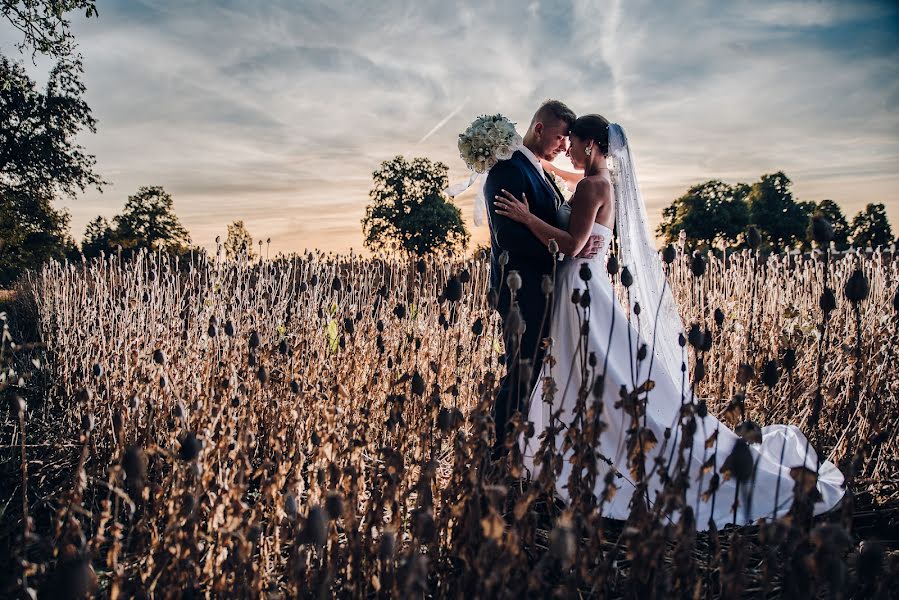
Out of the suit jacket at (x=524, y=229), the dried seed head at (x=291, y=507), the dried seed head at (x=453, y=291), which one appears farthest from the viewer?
the suit jacket at (x=524, y=229)

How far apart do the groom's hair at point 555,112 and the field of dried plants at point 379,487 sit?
4.01 feet

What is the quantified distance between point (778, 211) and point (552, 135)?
57141mm

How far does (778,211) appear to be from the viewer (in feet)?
172

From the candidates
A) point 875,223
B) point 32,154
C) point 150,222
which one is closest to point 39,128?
point 32,154

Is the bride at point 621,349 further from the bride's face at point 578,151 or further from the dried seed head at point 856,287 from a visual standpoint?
the dried seed head at point 856,287

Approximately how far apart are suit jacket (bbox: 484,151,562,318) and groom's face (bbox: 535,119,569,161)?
23 cm

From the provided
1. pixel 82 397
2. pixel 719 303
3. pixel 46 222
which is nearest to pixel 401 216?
pixel 46 222

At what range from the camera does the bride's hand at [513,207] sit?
314 cm

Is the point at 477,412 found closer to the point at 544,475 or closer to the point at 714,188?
the point at 544,475

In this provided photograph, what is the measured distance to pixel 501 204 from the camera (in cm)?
320

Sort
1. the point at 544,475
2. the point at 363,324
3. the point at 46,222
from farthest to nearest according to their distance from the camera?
1. the point at 46,222
2. the point at 363,324
3. the point at 544,475

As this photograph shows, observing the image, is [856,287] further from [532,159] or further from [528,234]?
[532,159]

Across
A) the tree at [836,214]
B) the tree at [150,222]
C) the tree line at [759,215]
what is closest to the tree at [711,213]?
the tree line at [759,215]

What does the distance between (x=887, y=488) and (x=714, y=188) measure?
54.4m
